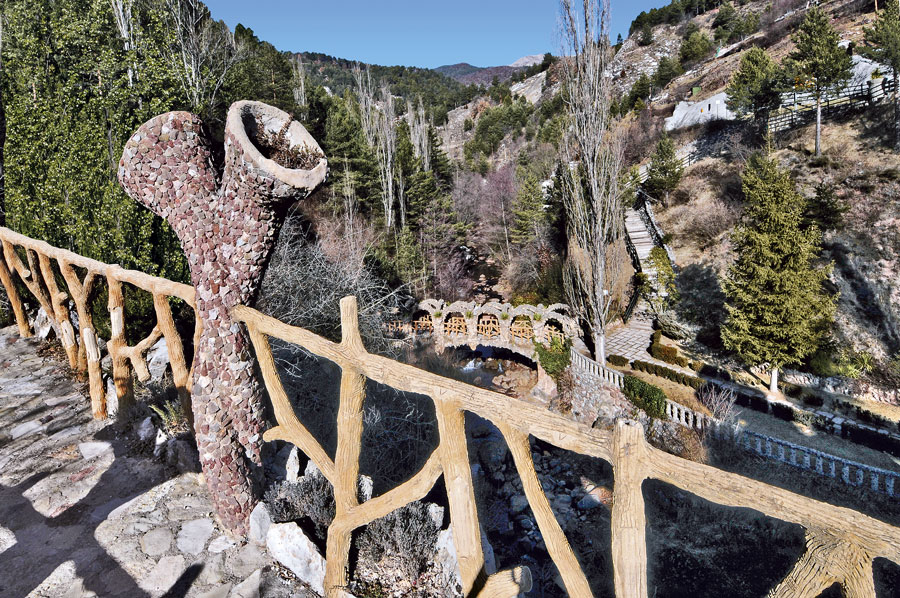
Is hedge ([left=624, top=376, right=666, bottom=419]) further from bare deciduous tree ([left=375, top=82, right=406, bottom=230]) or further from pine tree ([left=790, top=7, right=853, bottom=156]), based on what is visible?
pine tree ([left=790, top=7, right=853, bottom=156])

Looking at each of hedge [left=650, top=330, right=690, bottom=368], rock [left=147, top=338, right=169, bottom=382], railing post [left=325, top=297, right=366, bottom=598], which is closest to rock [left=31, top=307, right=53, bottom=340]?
rock [left=147, top=338, right=169, bottom=382]

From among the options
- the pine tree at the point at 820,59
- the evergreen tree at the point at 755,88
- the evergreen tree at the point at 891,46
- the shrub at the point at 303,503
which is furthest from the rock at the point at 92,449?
the evergreen tree at the point at 755,88

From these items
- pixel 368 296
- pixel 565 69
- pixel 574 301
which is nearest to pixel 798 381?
Answer: pixel 574 301

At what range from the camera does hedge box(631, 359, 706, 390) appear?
43.1 feet

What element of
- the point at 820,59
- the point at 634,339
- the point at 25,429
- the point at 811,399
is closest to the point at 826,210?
the point at 634,339

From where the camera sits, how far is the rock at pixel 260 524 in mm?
3068

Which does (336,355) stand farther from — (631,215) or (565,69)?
(631,215)

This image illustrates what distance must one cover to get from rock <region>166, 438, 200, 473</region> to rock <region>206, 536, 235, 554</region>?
83 cm

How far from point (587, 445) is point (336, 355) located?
128 centimetres

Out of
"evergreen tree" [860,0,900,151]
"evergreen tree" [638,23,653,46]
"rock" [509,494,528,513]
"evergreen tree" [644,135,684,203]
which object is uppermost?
"evergreen tree" [638,23,653,46]

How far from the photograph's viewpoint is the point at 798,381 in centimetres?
1300

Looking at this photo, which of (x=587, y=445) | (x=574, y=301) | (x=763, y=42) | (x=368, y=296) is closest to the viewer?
(x=587, y=445)

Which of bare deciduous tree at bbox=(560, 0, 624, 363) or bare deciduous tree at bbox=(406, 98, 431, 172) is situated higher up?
bare deciduous tree at bbox=(406, 98, 431, 172)

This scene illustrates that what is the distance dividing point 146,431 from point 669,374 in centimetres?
1328
